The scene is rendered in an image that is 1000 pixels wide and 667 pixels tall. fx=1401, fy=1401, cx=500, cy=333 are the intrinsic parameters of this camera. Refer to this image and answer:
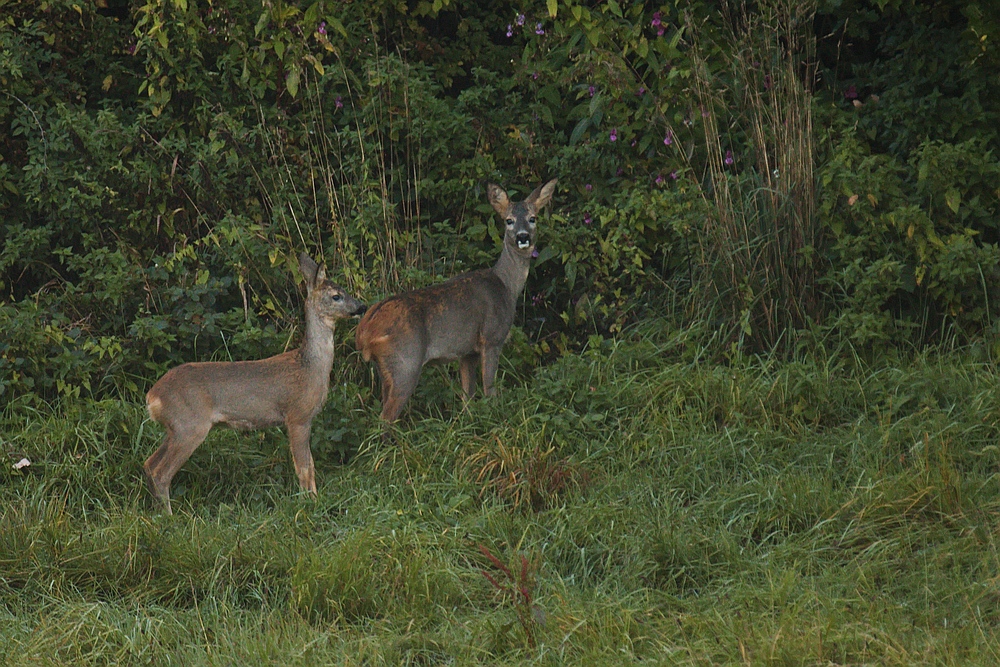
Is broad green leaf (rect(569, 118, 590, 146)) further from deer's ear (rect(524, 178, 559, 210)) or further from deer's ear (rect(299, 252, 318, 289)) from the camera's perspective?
deer's ear (rect(299, 252, 318, 289))

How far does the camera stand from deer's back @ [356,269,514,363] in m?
6.53

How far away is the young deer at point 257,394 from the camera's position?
19.0ft

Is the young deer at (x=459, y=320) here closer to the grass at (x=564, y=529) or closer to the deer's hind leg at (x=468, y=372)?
the deer's hind leg at (x=468, y=372)

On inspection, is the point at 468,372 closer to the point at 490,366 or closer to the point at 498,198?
→ the point at 490,366

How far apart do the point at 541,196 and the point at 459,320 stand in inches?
42.9

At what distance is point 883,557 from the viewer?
487 cm

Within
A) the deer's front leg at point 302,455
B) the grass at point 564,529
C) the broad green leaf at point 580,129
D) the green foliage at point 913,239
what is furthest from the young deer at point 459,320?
the green foliage at point 913,239

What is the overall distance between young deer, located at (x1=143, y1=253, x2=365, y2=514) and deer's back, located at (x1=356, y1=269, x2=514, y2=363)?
291mm

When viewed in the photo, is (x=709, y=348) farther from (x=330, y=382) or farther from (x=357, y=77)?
(x=357, y=77)

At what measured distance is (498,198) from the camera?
302 inches

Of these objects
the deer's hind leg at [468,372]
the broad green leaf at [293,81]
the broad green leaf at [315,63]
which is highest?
the broad green leaf at [315,63]

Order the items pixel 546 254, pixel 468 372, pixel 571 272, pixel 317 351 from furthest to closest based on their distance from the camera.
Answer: pixel 546 254 < pixel 571 272 < pixel 468 372 < pixel 317 351

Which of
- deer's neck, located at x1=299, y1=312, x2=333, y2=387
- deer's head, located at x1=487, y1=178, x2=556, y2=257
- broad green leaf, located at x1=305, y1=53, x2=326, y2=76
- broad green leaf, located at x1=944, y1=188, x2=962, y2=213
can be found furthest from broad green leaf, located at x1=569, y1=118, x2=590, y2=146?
deer's neck, located at x1=299, y1=312, x2=333, y2=387

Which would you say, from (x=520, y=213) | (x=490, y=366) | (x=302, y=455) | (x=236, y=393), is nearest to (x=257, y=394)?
(x=236, y=393)
